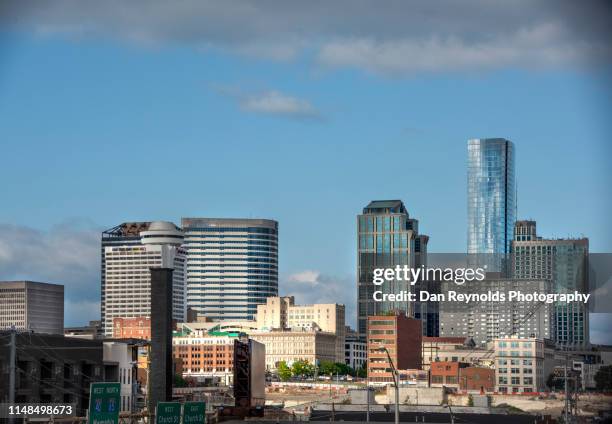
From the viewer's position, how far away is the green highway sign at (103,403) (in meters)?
80.0

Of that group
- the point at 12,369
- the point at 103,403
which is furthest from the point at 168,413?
the point at 12,369

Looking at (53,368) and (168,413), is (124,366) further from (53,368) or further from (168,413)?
(168,413)

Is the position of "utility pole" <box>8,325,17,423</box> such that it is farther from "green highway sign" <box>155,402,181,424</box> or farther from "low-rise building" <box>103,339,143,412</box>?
"low-rise building" <box>103,339,143,412</box>

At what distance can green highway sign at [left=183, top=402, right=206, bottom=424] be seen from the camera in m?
83.3

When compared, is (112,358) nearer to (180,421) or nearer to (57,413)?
(57,413)

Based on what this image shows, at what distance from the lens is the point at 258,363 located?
14962cm

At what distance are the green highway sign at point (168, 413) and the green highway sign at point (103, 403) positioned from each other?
7.98 feet

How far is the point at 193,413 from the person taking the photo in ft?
276

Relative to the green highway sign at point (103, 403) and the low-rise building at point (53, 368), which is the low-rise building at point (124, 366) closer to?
the low-rise building at point (53, 368)

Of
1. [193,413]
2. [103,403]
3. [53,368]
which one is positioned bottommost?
[193,413]

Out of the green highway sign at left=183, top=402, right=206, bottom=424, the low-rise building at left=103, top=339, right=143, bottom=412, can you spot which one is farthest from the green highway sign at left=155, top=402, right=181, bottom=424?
the low-rise building at left=103, top=339, right=143, bottom=412

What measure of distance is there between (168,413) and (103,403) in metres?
3.64

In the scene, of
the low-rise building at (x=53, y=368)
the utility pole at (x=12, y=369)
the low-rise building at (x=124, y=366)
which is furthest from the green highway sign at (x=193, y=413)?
the low-rise building at (x=124, y=366)

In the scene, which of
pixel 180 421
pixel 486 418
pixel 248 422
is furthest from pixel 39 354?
pixel 486 418
